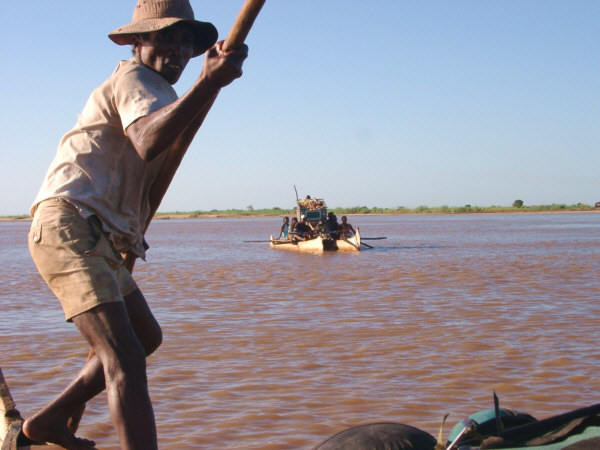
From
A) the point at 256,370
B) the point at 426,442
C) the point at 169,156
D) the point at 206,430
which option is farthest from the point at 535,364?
the point at 169,156

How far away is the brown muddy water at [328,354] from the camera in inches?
170

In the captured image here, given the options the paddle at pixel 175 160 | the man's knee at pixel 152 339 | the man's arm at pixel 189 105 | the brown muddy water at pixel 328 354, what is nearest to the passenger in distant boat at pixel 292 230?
the brown muddy water at pixel 328 354

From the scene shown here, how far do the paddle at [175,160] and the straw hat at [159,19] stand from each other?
1.09 feet

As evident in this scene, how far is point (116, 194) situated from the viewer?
2.40 m

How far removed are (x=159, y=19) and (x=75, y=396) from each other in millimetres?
1411

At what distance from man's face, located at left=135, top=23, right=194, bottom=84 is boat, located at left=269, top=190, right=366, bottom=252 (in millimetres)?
19246

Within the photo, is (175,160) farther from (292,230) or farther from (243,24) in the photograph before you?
(292,230)

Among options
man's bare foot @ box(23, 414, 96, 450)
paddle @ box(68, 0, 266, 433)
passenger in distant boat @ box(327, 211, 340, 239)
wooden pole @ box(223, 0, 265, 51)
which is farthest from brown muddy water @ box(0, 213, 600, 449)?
passenger in distant boat @ box(327, 211, 340, 239)

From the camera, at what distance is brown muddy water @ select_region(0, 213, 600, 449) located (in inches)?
170

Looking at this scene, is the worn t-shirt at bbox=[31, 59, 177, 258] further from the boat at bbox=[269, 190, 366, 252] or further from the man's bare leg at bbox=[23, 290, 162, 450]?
the boat at bbox=[269, 190, 366, 252]

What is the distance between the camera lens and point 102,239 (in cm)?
236

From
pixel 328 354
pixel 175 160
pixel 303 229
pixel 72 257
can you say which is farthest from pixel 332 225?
pixel 72 257

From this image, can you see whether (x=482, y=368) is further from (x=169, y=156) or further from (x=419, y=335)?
(x=169, y=156)

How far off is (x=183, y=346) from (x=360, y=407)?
7.76ft
